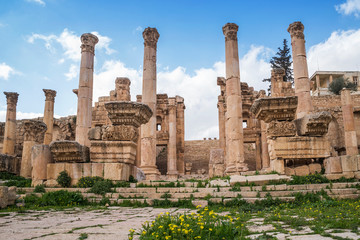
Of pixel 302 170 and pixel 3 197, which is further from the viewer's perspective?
pixel 302 170

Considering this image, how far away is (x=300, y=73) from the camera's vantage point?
599 inches

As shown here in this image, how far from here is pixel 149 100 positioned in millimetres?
16875

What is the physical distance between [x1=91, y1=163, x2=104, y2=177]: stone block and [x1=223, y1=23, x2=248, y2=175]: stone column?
25.1ft

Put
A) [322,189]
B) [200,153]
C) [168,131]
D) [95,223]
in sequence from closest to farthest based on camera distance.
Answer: [95,223], [322,189], [168,131], [200,153]

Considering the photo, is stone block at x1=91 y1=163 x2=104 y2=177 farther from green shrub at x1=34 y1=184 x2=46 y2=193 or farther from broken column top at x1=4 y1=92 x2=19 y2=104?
broken column top at x1=4 y1=92 x2=19 y2=104

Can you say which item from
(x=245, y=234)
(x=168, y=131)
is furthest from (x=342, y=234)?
(x=168, y=131)

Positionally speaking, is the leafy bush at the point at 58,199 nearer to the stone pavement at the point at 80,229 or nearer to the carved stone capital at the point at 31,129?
the stone pavement at the point at 80,229

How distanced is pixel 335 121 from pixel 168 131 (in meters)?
16.6

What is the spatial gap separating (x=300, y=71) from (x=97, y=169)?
37.5 feet

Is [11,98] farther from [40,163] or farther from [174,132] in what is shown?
[40,163]

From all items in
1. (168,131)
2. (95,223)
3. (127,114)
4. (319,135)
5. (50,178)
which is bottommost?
(95,223)

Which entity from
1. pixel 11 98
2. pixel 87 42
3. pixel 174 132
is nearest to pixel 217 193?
pixel 87 42

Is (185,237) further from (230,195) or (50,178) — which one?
(50,178)

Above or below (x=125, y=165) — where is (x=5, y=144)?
above
